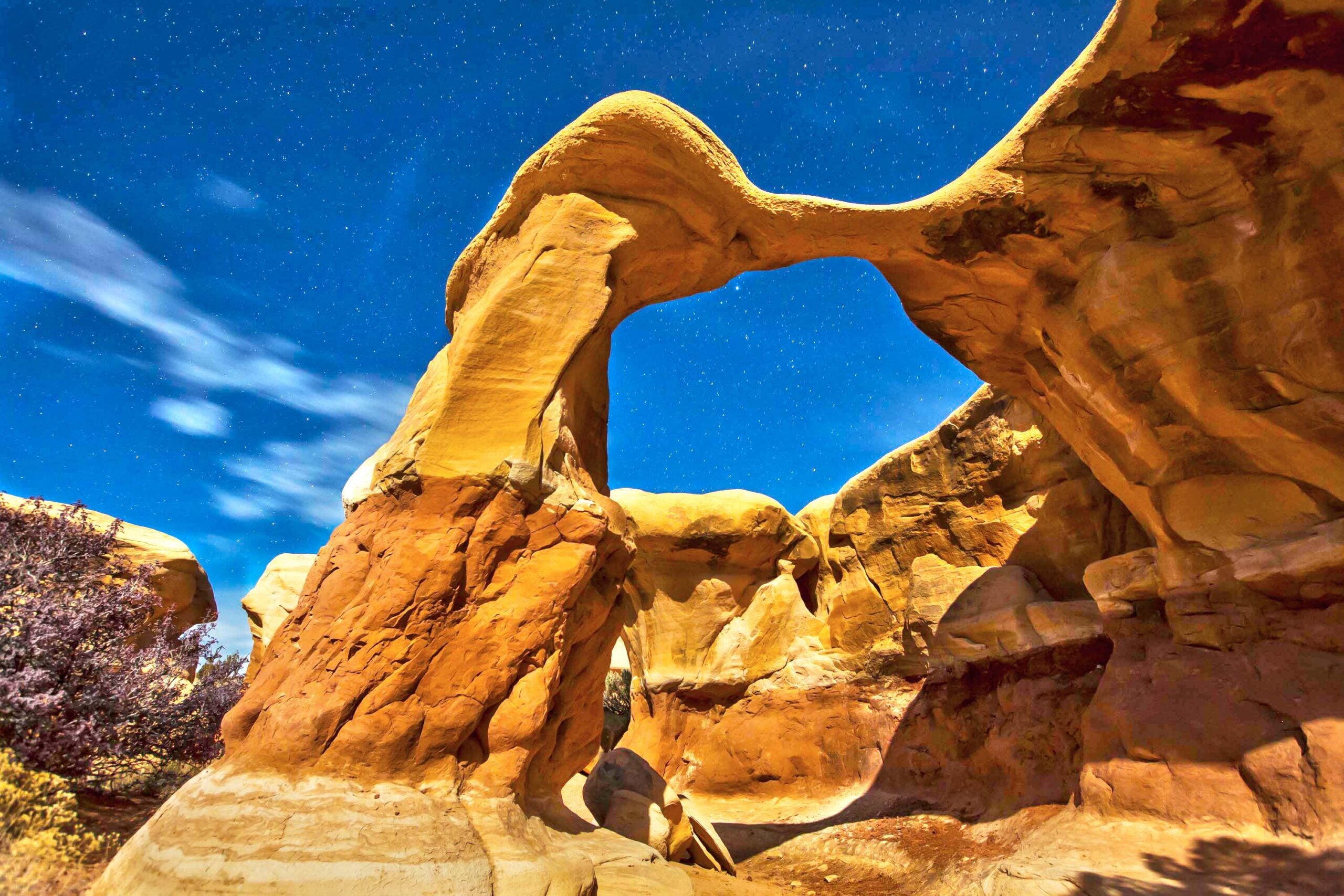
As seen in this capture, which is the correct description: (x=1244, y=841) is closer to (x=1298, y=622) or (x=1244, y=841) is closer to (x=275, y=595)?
(x=1298, y=622)

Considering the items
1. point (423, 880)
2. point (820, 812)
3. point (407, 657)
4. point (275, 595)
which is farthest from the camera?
point (275, 595)

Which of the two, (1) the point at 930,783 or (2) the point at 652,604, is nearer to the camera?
(1) the point at 930,783

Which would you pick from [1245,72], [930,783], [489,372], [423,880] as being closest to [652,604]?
[930,783]

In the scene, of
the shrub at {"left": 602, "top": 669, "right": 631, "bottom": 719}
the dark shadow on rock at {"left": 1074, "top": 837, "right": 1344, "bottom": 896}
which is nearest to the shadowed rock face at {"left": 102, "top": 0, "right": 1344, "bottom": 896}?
the dark shadow on rock at {"left": 1074, "top": 837, "right": 1344, "bottom": 896}

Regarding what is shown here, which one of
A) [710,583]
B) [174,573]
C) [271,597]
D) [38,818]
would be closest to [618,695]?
[710,583]

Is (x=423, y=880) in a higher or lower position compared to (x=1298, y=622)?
lower

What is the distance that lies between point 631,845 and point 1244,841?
185 inches

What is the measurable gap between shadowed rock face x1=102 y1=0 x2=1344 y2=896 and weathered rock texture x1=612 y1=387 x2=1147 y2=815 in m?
2.14

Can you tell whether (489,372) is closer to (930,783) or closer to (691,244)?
(691,244)

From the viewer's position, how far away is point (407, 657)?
514 cm

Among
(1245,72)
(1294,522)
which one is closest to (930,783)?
(1294,522)

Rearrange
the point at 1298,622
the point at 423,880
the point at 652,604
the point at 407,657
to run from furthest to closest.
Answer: the point at 652,604 < the point at 1298,622 < the point at 407,657 < the point at 423,880

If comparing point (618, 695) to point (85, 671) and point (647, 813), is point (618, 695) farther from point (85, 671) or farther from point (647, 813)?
point (85, 671)

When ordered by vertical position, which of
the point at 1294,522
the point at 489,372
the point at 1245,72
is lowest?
the point at 1294,522
